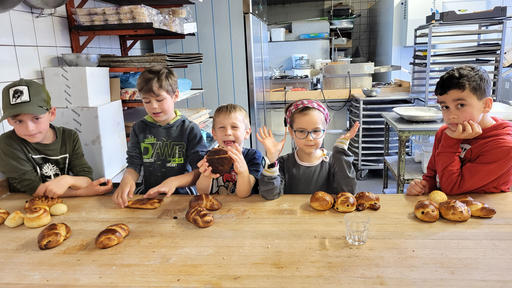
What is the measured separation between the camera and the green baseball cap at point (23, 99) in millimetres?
1424

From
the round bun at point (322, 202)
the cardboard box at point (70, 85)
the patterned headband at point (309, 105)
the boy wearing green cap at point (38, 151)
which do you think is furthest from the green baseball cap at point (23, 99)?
the round bun at point (322, 202)

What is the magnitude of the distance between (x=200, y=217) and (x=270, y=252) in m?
0.29

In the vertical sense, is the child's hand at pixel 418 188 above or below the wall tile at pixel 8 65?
below

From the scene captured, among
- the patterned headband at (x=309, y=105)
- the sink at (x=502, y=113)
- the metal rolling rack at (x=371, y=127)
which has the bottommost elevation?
the metal rolling rack at (x=371, y=127)

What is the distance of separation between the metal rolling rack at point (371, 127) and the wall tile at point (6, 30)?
3.19m

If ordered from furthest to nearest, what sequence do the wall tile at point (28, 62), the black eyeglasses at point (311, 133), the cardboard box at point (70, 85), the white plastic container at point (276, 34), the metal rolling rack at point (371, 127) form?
the white plastic container at point (276, 34)
the metal rolling rack at point (371, 127)
the cardboard box at point (70, 85)
the wall tile at point (28, 62)
the black eyeglasses at point (311, 133)

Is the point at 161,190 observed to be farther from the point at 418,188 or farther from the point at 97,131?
the point at 418,188

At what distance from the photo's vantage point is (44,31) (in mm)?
2006

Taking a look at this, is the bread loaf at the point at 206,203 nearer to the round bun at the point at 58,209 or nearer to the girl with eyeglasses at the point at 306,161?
the girl with eyeglasses at the point at 306,161

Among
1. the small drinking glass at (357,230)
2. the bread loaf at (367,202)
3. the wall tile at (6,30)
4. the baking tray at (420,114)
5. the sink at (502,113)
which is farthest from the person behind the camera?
the baking tray at (420,114)

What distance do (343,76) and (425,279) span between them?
3769 mm

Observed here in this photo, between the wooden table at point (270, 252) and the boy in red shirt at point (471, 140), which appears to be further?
the boy in red shirt at point (471, 140)


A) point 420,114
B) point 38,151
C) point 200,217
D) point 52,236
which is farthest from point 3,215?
point 420,114

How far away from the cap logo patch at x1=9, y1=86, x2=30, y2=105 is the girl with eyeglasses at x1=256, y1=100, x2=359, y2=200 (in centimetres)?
99
